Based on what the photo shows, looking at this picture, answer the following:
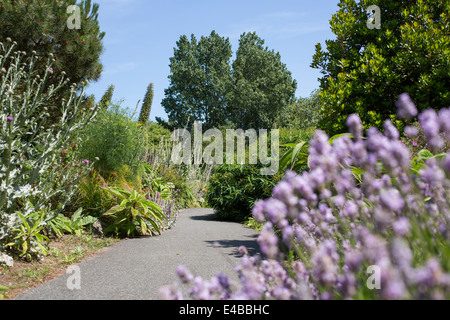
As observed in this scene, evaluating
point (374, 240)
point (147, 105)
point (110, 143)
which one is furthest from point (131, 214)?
point (147, 105)

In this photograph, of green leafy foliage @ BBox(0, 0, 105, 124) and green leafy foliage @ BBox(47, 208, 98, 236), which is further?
green leafy foliage @ BBox(0, 0, 105, 124)

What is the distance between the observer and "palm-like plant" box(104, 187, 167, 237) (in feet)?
18.7

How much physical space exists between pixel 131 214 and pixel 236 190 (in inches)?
150

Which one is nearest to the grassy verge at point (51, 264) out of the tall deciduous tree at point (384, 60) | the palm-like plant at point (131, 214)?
the palm-like plant at point (131, 214)

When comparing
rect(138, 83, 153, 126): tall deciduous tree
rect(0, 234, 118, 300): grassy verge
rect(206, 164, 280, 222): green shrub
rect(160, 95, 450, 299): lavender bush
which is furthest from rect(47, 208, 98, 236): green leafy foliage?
rect(138, 83, 153, 126): tall deciduous tree

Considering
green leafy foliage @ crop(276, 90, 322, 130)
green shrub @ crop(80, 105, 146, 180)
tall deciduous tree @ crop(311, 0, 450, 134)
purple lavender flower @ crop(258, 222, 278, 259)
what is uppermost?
green leafy foliage @ crop(276, 90, 322, 130)

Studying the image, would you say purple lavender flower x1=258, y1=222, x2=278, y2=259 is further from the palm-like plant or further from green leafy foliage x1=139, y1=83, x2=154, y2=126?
green leafy foliage x1=139, y1=83, x2=154, y2=126

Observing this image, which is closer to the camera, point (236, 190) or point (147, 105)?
point (236, 190)

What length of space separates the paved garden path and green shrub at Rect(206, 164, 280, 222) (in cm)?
266

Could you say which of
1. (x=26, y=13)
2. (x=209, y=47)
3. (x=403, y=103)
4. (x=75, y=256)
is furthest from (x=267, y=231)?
(x=209, y=47)

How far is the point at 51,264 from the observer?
388 centimetres

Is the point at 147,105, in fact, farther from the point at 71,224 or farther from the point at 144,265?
the point at 144,265
